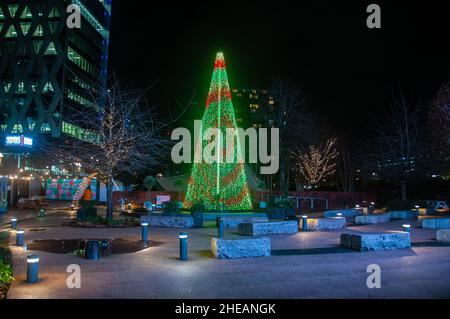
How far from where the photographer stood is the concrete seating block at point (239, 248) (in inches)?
460

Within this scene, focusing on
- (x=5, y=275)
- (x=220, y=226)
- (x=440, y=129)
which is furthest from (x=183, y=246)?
(x=440, y=129)

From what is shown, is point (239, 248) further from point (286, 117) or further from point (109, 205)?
point (286, 117)

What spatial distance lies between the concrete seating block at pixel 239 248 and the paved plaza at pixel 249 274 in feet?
0.98

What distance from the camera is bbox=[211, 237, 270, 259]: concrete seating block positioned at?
11.7 m

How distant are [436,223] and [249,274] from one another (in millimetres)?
13147

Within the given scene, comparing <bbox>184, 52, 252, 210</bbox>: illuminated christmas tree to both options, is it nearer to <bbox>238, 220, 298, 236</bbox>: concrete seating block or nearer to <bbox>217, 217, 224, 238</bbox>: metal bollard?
<bbox>238, 220, 298, 236</bbox>: concrete seating block

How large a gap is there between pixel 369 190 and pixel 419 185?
161 inches

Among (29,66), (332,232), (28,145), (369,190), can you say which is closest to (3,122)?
(29,66)

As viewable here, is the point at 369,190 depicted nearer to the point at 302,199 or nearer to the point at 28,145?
the point at 302,199

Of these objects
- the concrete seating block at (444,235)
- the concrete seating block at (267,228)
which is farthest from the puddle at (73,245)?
the concrete seating block at (444,235)

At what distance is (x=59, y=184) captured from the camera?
62469 mm

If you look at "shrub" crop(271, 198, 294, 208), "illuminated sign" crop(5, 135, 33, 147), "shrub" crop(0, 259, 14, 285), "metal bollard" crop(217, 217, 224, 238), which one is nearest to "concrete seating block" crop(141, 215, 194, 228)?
"metal bollard" crop(217, 217, 224, 238)

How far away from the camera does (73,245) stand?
1459cm

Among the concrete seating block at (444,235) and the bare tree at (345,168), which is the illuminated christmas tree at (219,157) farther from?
the bare tree at (345,168)
